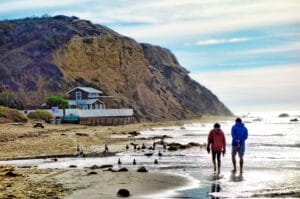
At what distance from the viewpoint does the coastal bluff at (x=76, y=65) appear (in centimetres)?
10419

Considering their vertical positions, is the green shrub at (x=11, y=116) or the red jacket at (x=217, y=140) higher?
the green shrub at (x=11, y=116)

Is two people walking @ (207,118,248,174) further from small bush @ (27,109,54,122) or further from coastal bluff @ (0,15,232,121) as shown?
coastal bluff @ (0,15,232,121)

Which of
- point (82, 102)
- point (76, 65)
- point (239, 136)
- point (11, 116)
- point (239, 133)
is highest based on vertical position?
point (76, 65)

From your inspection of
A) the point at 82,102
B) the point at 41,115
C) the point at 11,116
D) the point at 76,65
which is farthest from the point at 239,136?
the point at 76,65

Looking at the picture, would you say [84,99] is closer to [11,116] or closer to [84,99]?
[84,99]

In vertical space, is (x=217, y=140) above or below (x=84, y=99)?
below

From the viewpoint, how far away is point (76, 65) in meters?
114

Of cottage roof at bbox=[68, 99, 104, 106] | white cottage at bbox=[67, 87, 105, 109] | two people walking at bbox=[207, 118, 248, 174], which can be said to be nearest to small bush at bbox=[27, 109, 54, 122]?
white cottage at bbox=[67, 87, 105, 109]

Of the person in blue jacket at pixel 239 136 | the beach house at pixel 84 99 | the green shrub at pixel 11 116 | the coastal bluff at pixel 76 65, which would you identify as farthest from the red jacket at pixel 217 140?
the coastal bluff at pixel 76 65

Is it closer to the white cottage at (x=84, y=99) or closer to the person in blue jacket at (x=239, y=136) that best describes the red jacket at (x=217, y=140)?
the person in blue jacket at (x=239, y=136)

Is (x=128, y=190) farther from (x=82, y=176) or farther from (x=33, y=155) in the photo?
(x=33, y=155)

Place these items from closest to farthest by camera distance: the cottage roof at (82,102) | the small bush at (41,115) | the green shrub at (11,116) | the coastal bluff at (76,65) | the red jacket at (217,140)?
the red jacket at (217,140)
the green shrub at (11,116)
the small bush at (41,115)
the cottage roof at (82,102)
the coastal bluff at (76,65)

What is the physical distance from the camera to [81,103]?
3629 inches

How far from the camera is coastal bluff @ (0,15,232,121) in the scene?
10419 centimetres
